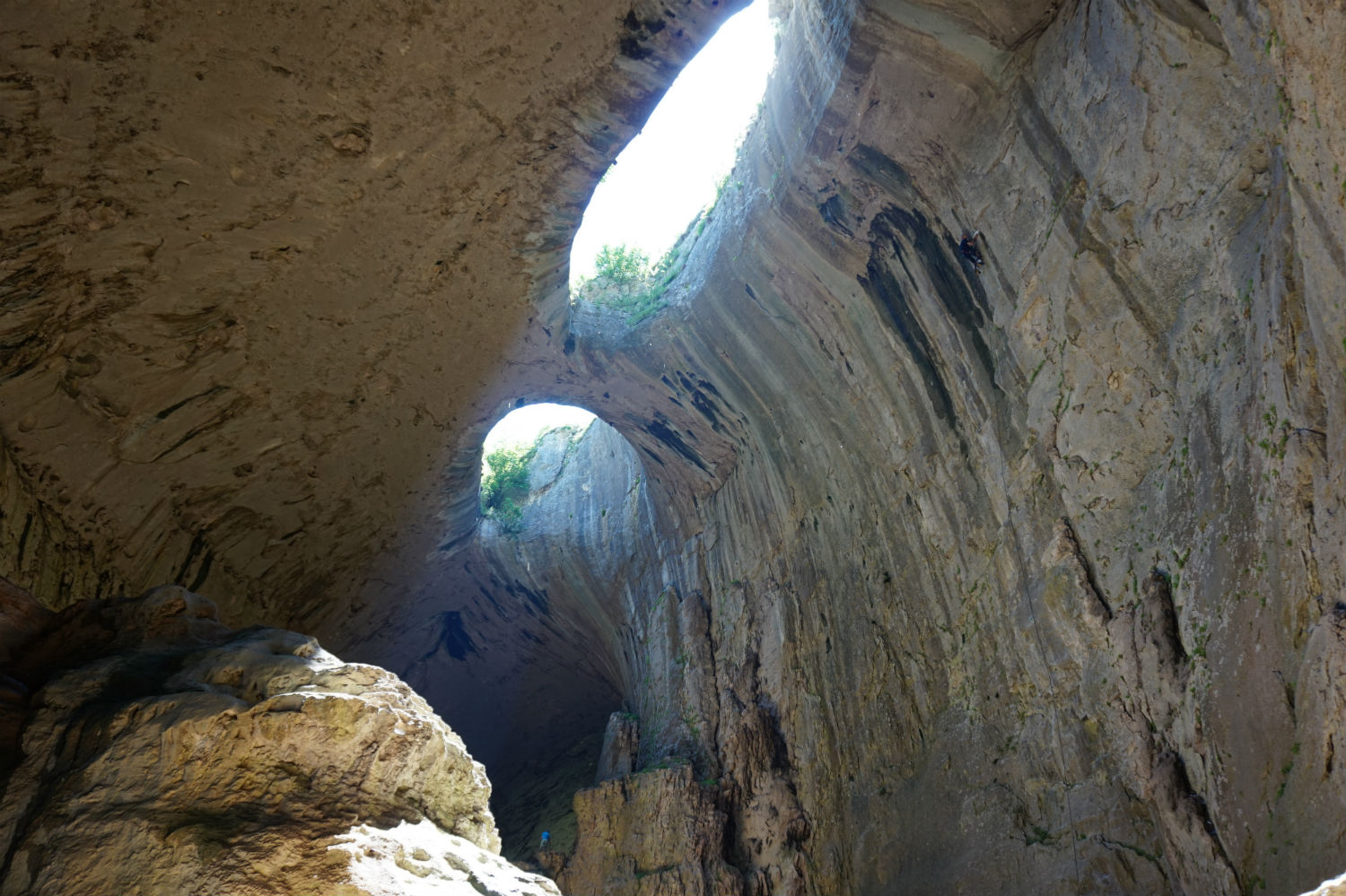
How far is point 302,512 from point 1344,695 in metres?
9.84

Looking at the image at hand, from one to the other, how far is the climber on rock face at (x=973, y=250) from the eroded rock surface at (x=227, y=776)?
5.92 metres

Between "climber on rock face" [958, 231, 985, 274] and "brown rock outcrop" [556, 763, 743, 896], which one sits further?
"brown rock outcrop" [556, 763, 743, 896]

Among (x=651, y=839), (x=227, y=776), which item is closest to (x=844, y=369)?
(x=651, y=839)

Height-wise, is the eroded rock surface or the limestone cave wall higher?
the limestone cave wall

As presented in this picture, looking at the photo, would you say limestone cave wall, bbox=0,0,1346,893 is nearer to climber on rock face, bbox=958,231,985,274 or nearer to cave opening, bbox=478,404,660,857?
climber on rock face, bbox=958,231,985,274

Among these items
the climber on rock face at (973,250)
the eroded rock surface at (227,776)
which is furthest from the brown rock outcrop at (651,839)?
the climber on rock face at (973,250)

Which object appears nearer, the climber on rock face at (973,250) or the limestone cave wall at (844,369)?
the limestone cave wall at (844,369)

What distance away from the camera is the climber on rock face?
7.62 meters

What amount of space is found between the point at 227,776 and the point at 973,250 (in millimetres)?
6836

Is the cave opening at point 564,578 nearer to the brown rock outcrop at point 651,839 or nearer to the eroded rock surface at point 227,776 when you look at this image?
the brown rock outcrop at point 651,839

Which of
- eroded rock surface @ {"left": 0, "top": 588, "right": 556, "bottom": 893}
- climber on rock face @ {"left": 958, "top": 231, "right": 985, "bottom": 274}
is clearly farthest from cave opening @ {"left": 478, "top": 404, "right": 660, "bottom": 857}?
eroded rock surface @ {"left": 0, "top": 588, "right": 556, "bottom": 893}

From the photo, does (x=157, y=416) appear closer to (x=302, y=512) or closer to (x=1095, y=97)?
(x=302, y=512)

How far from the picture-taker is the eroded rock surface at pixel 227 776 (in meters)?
3.18

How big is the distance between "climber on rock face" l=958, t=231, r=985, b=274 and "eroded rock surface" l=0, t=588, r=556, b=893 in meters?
5.92
